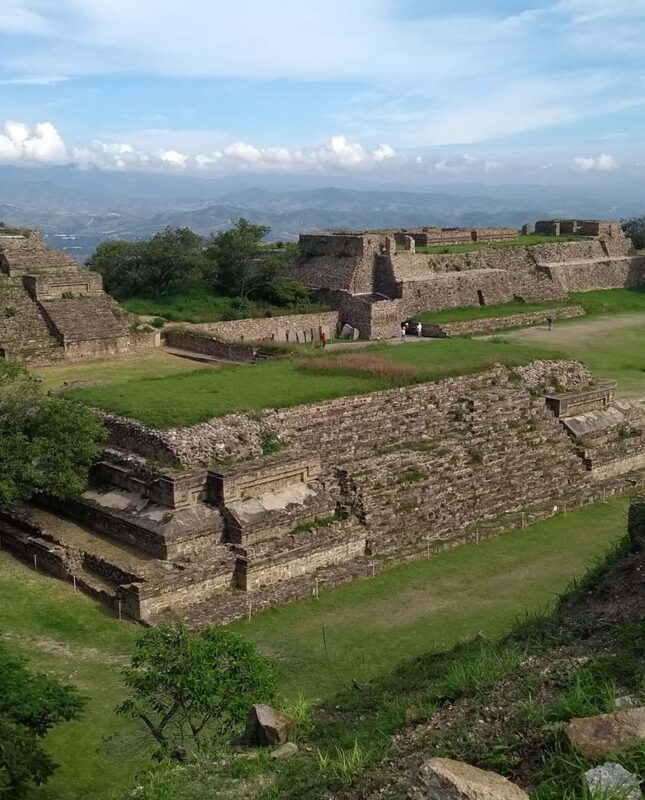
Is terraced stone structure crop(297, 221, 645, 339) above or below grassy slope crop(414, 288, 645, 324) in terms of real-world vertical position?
above

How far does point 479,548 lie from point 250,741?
952 centimetres

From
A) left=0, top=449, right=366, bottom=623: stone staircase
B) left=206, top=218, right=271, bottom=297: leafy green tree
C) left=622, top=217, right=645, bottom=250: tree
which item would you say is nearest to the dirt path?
left=206, top=218, right=271, bottom=297: leafy green tree

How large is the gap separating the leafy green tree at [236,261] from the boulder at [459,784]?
102 ft

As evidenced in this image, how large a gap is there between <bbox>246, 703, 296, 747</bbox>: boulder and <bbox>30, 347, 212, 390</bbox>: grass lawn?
15.1 m

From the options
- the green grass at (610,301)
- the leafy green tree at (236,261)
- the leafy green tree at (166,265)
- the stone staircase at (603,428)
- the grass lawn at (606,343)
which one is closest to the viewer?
the stone staircase at (603,428)

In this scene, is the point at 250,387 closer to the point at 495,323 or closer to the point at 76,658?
the point at 76,658

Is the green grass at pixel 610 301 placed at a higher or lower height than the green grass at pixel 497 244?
lower

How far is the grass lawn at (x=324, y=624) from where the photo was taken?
33.5 ft

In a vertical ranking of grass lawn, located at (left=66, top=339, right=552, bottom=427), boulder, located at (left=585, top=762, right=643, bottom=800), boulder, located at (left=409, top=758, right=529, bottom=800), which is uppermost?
grass lawn, located at (left=66, top=339, right=552, bottom=427)

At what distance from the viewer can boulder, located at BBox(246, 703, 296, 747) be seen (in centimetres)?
823

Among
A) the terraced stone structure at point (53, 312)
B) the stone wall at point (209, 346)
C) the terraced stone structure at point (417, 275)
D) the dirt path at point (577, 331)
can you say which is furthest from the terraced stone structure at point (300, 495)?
the terraced stone structure at point (417, 275)

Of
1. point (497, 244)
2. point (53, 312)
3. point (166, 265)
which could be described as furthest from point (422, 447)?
point (497, 244)

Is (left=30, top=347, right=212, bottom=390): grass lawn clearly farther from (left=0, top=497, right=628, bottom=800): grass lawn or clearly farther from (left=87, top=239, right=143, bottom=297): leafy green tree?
(left=0, top=497, right=628, bottom=800): grass lawn

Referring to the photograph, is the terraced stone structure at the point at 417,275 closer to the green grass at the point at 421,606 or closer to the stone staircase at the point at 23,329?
the stone staircase at the point at 23,329
